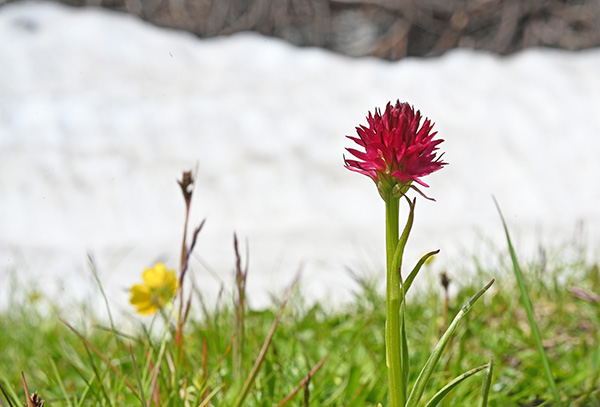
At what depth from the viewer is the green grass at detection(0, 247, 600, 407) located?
0.71 metres

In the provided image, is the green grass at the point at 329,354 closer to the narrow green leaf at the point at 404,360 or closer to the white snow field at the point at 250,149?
the narrow green leaf at the point at 404,360

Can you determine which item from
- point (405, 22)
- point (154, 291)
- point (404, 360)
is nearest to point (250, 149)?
point (405, 22)

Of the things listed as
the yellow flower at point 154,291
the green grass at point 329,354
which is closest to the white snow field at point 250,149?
the green grass at point 329,354

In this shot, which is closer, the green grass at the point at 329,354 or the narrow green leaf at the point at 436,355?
the narrow green leaf at the point at 436,355

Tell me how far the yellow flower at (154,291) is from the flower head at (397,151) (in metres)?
0.42

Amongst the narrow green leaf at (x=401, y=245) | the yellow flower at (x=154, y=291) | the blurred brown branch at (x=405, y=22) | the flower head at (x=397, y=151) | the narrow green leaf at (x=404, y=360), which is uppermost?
the blurred brown branch at (x=405, y=22)

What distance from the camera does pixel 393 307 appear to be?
423 millimetres

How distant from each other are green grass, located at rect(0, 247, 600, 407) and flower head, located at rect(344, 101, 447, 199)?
0.27 m

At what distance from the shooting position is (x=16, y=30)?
3.02m

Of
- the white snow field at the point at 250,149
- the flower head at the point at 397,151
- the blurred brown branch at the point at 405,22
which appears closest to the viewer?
the flower head at the point at 397,151

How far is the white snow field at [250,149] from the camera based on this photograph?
2.22 m

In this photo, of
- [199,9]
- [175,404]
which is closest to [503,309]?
[175,404]

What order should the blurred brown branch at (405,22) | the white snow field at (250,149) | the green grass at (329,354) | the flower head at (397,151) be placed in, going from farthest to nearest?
the blurred brown branch at (405,22), the white snow field at (250,149), the green grass at (329,354), the flower head at (397,151)

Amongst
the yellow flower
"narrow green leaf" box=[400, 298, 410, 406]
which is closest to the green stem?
"narrow green leaf" box=[400, 298, 410, 406]
